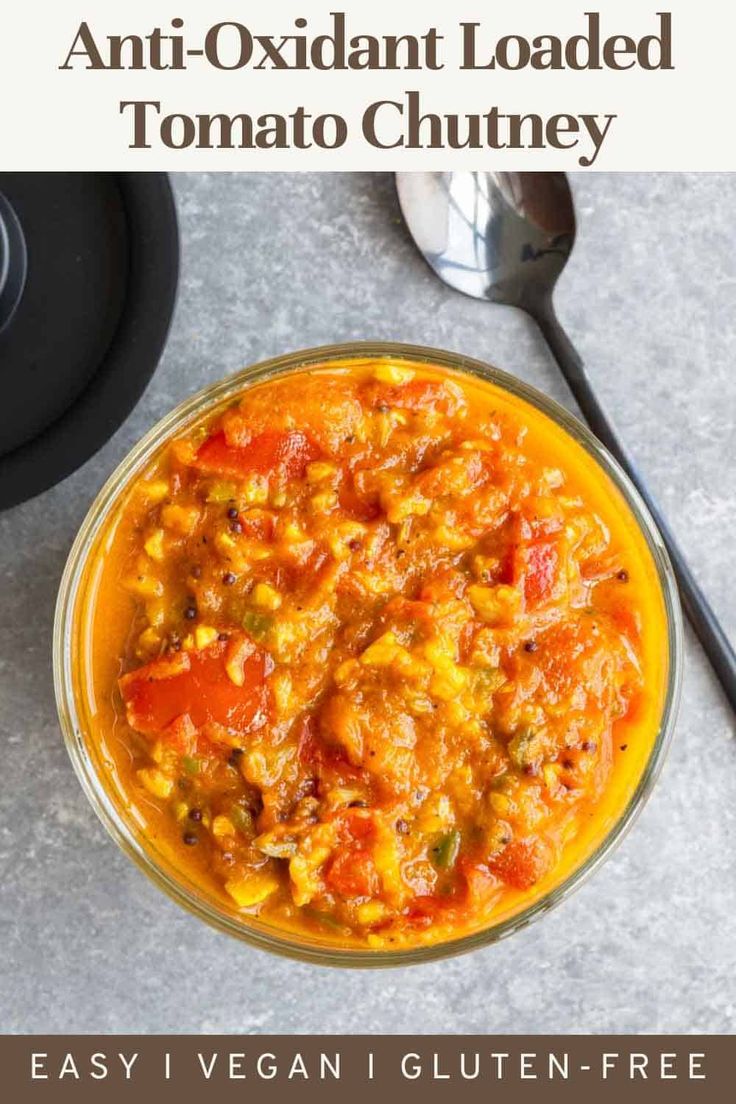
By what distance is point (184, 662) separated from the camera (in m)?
2.41

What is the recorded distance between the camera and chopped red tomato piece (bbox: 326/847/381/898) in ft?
7.79

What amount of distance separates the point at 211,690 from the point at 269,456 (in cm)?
49

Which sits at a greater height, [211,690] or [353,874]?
[211,690]

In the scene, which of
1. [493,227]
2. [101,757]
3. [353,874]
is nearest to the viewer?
[353,874]

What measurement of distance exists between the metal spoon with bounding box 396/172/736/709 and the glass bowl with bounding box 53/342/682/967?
418 mm

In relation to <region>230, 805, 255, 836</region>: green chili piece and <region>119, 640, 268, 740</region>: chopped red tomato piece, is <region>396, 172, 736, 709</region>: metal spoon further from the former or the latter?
<region>230, 805, 255, 836</region>: green chili piece

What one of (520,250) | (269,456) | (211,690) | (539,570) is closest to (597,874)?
(539,570)

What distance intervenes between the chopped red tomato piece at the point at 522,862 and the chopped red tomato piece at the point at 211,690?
0.57 m

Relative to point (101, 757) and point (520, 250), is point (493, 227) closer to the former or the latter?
point (520, 250)

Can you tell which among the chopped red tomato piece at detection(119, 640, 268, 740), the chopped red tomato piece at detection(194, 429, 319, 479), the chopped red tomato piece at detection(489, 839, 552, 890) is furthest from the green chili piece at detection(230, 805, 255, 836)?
the chopped red tomato piece at detection(194, 429, 319, 479)

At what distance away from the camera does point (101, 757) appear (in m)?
2.67

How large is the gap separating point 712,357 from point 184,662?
1.62 metres

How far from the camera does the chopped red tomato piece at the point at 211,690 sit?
7.86ft
